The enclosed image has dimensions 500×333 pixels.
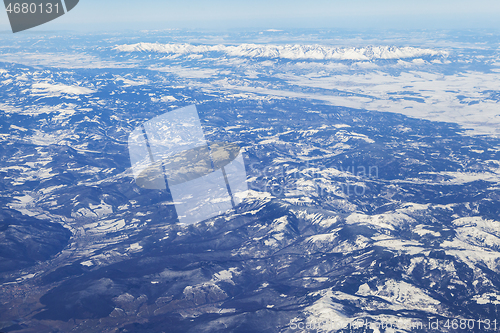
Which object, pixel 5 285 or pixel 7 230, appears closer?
pixel 5 285

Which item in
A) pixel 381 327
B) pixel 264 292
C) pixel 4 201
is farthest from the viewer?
pixel 4 201

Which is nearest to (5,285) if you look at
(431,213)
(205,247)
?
(205,247)

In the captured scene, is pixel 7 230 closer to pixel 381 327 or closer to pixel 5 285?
pixel 5 285

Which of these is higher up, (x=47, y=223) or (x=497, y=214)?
(x=47, y=223)

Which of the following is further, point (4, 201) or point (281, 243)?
point (4, 201)

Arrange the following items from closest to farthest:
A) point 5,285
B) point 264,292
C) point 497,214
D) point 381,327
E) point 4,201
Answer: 1. point 381,327
2. point 264,292
3. point 5,285
4. point 497,214
5. point 4,201

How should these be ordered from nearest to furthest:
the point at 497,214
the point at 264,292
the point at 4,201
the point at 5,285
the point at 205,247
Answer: the point at 264,292 < the point at 5,285 < the point at 205,247 < the point at 497,214 < the point at 4,201

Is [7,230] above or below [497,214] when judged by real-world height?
above

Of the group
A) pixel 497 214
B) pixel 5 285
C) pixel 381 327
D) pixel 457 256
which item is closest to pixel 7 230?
pixel 5 285

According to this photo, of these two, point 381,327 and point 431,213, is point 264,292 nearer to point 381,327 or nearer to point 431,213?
point 381,327

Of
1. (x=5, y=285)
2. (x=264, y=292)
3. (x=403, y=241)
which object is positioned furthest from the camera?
(x=403, y=241)
